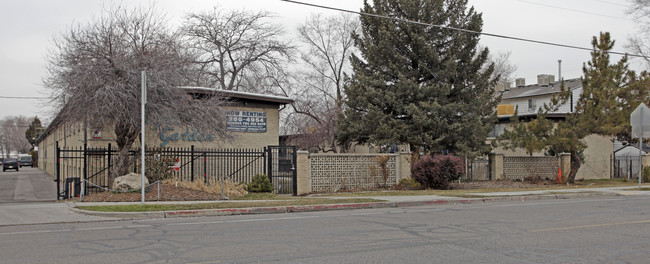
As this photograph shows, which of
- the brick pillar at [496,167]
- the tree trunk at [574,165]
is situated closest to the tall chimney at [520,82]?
the tree trunk at [574,165]

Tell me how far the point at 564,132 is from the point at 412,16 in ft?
A: 31.3

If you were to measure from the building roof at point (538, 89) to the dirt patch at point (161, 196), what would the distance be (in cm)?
4155

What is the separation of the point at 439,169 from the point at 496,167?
6.72 metres

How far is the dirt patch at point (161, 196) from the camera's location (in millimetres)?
16703

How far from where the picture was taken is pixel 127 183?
17812 millimetres

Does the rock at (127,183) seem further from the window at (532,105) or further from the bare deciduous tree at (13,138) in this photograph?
the bare deciduous tree at (13,138)

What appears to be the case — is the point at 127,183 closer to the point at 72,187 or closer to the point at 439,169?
the point at 72,187

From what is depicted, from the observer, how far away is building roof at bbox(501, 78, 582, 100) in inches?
2067

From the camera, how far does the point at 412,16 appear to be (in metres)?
26.4

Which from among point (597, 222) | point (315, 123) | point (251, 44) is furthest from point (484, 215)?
point (251, 44)

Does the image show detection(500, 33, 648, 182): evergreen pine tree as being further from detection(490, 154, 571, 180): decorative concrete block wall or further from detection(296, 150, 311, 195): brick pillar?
Answer: detection(296, 150, 311, 195): brick pillar

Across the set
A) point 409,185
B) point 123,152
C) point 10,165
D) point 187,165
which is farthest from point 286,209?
point 10,165

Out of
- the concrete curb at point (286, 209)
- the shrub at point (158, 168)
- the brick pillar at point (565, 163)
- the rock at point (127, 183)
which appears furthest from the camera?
the brick pillar at point (565, 163)

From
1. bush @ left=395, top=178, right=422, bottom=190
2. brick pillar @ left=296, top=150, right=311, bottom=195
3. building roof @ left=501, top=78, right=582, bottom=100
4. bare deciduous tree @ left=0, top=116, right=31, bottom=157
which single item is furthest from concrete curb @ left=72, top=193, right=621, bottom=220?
bare deciduous tree @ left=0, top=116, right=31, bottom=157
